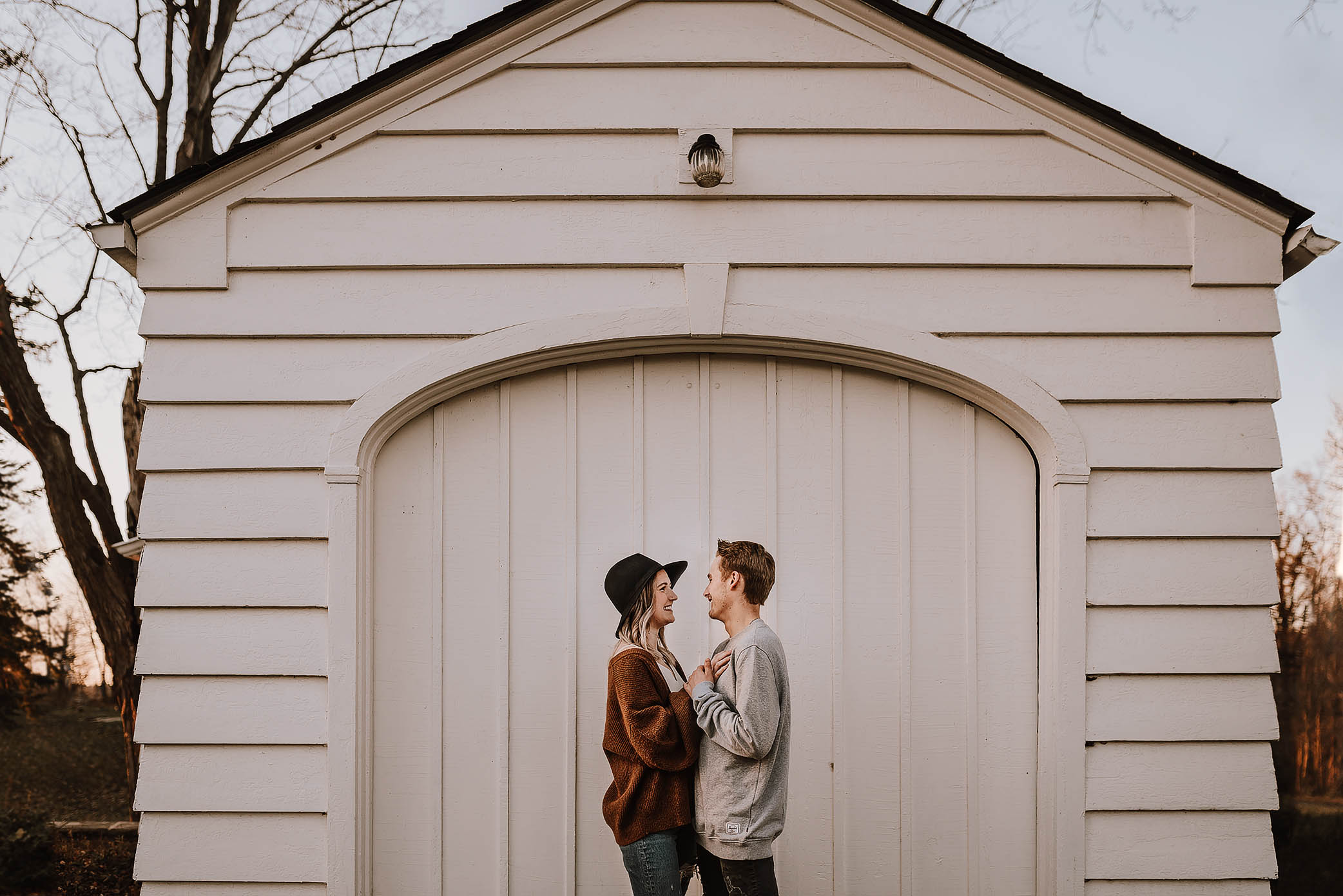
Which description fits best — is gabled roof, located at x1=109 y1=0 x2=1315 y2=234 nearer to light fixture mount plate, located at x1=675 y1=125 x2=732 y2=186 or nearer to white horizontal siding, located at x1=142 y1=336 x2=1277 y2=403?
white horizontal siding, located at x1=142 y1=336 x2=1277 y2=403

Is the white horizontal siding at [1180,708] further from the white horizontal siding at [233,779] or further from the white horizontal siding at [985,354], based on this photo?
the white horizontal siding at [233,779]

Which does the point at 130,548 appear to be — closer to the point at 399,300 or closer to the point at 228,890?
the point at 228,890

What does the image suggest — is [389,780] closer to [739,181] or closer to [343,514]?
[343,514]

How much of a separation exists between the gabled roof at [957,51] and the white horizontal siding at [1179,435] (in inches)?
30.7

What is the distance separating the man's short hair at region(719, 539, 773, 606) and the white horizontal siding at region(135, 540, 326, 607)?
5.26ft

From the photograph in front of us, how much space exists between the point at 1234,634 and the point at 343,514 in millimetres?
3379

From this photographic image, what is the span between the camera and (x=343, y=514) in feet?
11.1

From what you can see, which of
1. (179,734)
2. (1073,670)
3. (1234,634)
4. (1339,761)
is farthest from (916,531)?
(1339,761)

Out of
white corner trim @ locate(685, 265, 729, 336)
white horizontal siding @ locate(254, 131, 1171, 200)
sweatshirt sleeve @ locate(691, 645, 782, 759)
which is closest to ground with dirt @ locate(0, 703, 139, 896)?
white horizontal siding @ locate(254, 131, 1171, 200)

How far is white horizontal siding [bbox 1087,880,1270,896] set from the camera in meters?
3.34

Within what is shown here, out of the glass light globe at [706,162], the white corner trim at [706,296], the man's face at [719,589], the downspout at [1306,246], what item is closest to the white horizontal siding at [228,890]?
the man's face at [719,589]

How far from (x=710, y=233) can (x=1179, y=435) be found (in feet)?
6.38

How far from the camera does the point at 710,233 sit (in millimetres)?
3467

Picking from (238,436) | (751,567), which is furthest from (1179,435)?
(238,436)
